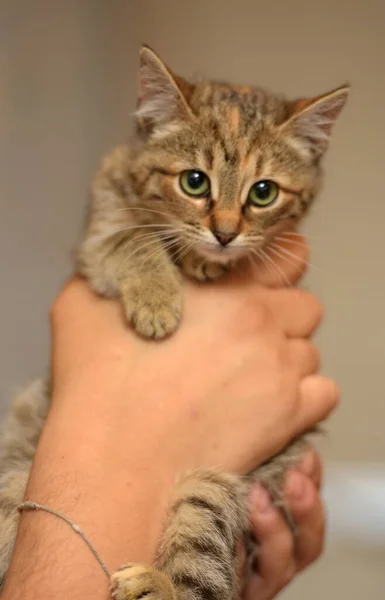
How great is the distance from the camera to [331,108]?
1.03 m

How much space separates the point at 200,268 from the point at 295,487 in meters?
0.40

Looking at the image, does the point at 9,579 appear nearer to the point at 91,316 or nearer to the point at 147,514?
the point at 147,514

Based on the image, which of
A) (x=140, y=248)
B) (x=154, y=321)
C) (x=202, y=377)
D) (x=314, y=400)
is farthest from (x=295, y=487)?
(x=140, y=248)

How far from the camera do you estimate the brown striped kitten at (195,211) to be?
2.98 ft

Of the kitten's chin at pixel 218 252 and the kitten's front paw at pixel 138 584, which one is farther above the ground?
the kitten's chin at pixel 218 252

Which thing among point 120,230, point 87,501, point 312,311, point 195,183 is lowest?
point 87,501

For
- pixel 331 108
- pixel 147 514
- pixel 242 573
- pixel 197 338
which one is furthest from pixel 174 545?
pixel 331 108

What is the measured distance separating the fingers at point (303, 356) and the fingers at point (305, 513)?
0.58 ft

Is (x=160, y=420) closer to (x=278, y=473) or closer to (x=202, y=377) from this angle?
(x=202, y=377)

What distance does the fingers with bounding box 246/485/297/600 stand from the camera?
3.08 feet

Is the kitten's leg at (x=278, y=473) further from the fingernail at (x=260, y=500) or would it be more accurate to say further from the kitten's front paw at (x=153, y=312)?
the kitten's front paw at (x=153, y=312)

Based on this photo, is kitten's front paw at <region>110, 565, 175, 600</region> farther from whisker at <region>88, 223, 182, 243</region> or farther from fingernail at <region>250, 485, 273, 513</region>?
whisker at <region>88, 223, 182, 243</region>

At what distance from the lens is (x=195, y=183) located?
97 cm

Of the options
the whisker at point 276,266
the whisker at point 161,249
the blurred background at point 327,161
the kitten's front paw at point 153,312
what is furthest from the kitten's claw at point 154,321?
the blurred background at point 327,161
